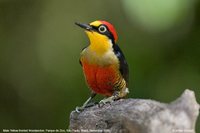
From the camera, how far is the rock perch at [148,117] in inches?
145

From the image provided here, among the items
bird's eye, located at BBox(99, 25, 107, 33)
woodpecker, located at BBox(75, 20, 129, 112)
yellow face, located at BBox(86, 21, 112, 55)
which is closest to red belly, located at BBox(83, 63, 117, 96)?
woodpecker, located at BBox(75, 20, 129, 112)

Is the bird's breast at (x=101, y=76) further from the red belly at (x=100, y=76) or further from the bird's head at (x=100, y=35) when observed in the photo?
the bird's head at (x=100, y=35)

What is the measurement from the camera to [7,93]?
8.76 meters

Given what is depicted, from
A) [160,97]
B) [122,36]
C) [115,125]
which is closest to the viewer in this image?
[115,125]

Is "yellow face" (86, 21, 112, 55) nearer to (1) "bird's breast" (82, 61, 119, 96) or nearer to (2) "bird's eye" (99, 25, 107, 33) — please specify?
(2) "bird's eye" (99, 25, 107, 33)

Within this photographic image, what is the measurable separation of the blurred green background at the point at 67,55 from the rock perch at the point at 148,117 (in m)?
2.67

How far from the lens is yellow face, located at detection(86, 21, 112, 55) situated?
5.75 meters

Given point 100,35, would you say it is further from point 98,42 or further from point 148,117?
point 148,117

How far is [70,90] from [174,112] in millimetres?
4312

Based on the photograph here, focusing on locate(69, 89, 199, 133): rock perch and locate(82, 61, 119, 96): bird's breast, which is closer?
locate(69, 89, 199, 133): rock perch

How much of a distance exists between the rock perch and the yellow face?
1415mm

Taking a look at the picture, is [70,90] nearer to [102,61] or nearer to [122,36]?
[122,36]

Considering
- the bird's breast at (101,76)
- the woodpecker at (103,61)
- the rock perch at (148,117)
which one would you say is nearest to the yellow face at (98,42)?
the woodpecker at (103,61)

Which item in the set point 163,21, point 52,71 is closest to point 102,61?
point 163,21
